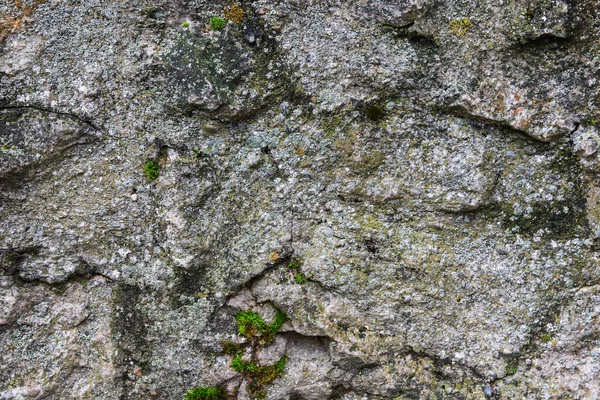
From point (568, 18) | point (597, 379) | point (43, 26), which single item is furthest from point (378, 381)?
point (43, 26)

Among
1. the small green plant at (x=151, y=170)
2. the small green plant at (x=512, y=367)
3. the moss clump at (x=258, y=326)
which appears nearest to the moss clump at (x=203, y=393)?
the moss clump at (x=258, y=326)

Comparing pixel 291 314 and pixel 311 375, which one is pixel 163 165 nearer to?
pixel 291 314

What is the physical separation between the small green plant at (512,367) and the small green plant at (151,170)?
6.70 ft

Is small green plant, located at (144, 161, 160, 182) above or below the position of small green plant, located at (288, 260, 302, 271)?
above

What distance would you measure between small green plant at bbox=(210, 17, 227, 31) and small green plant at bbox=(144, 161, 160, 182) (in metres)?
0.74

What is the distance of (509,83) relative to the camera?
8.02 feet

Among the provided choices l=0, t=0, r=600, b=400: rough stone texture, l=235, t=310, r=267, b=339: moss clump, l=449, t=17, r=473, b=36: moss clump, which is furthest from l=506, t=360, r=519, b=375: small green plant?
l=449, t=17, r=473, b=36: moss clump

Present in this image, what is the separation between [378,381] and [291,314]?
565 mm

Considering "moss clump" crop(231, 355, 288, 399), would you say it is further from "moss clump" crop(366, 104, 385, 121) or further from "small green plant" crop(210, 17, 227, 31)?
"small green plant" crop(210, 17, 227, 31)

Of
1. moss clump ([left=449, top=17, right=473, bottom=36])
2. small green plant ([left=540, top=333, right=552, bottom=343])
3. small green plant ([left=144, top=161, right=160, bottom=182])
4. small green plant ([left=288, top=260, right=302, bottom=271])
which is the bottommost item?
small green plant ([left=288, top=260, right=302, bottom=271])

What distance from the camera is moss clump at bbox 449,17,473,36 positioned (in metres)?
2.45

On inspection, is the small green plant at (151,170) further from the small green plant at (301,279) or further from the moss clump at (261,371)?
the moss clump at (261,371)

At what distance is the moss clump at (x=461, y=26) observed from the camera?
2453mm

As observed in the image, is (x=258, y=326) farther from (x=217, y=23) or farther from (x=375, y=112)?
(x=217, y=23)
